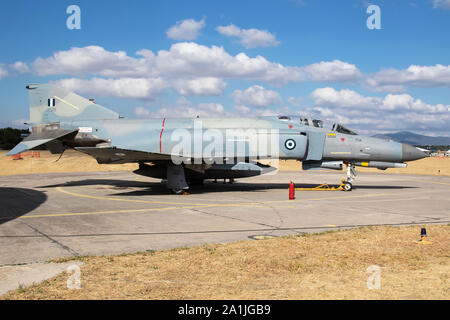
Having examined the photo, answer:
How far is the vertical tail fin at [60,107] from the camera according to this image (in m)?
17.9

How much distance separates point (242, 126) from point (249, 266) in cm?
1132

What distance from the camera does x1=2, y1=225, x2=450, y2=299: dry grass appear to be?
450cm

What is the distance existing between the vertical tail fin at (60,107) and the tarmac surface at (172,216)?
3.54 metres

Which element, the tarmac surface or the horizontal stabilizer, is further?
the horizontal stabilizer

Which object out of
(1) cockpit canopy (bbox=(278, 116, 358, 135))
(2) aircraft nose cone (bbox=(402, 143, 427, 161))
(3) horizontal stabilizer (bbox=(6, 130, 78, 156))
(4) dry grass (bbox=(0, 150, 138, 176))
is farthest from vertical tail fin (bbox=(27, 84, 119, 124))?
(4) dry grass (bbox=(0, 150, 138, 176))

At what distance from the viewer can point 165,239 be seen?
7.84 m

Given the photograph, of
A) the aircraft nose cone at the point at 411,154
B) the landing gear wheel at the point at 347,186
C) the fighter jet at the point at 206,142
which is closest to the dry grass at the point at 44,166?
the fighter jet at the point at 206,142

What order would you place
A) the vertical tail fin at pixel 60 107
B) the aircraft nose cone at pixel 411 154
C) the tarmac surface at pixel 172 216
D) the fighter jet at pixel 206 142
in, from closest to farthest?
the tarmac surface at pixel 172 216 → the fighter jet at pixel 206 142 → the aircraft nose cone at pixel 411 154 → the vertical tail fin at pixel 60 107

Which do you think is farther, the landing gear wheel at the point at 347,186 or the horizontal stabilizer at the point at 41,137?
the landing gear wheel at the point at 347,186

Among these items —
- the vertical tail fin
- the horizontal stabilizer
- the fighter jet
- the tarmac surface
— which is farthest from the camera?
the vertical tail fin

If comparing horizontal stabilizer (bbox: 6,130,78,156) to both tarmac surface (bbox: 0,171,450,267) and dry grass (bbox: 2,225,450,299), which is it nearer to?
tarmac surface (bbox: 0,171,450,267)

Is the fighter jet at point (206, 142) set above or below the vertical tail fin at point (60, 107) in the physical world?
below

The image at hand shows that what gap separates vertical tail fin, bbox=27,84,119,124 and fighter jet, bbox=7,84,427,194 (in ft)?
0.15

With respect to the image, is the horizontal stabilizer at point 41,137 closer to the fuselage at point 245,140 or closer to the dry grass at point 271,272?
the fuselage at point 245,140
